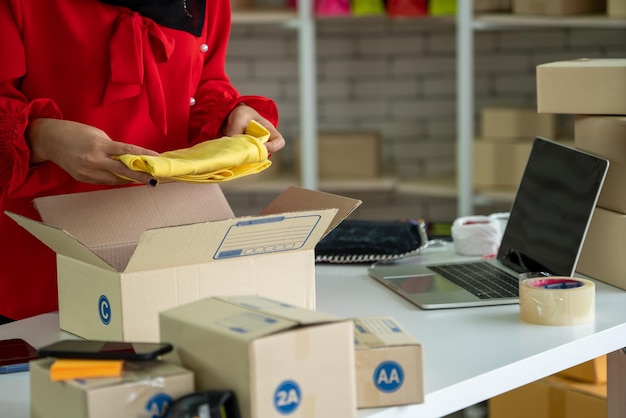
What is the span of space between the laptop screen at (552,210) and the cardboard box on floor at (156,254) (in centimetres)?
43

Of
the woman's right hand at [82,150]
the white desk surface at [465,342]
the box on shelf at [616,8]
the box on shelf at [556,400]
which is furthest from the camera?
the box on shelf at [616,8]

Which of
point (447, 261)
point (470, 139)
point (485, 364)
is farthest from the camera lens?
point (470, 139)

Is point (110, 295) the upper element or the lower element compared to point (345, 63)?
lower

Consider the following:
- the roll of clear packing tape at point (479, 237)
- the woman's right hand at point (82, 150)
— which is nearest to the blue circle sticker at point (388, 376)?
the woman's right hand at point (82, 150)

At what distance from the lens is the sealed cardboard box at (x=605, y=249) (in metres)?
1.73

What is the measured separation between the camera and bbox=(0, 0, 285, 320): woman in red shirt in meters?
1.62

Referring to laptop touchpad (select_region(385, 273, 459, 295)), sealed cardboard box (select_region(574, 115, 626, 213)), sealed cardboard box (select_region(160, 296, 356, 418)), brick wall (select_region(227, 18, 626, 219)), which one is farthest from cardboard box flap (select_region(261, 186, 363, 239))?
brick wall (select_region(227, 18, 626, 219))

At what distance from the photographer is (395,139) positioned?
167 inches

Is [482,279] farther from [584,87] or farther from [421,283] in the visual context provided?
[584,87]

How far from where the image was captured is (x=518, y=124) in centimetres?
355

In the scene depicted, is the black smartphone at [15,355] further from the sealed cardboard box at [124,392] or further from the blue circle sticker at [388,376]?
the blue circle sticker at [388,376]

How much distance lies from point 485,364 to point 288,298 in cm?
30

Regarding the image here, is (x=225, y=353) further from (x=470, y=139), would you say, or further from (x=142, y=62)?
(x=470, y=139)

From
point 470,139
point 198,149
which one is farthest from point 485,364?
point 470,139
